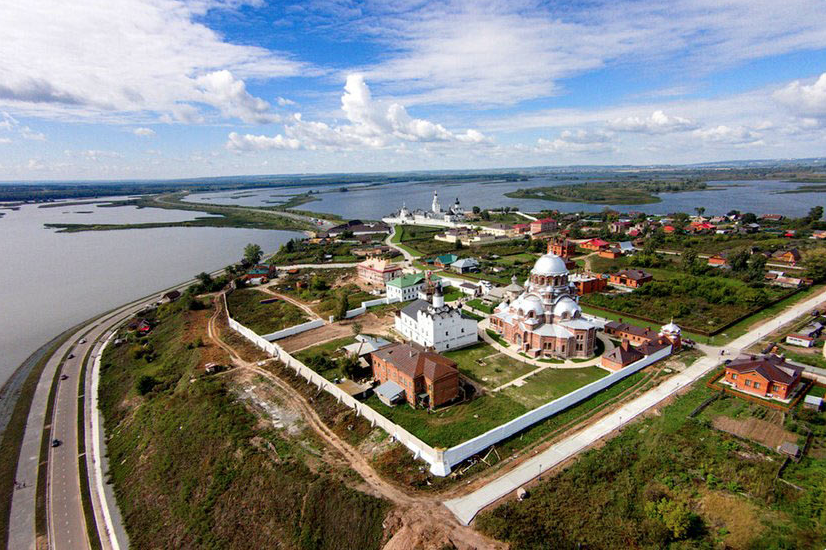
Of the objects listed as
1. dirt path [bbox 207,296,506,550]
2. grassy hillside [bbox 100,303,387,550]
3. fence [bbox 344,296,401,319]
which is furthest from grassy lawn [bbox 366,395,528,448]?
fence [bbox 344,296,401,319]

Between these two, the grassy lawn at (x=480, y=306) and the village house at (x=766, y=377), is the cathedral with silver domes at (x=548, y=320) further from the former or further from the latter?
the village house at (x=766, y=377)

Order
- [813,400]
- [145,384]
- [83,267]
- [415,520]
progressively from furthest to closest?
[83,267]
[145,384]
[813,400]
[415,520]

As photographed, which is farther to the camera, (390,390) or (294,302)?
(294,302)

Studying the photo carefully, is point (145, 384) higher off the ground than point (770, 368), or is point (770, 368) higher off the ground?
point (770, 368)

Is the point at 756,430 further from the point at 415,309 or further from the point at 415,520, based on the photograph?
the point at 415,309

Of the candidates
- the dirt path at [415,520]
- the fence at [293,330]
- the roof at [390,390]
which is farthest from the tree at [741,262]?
the dirt path at [415,520]

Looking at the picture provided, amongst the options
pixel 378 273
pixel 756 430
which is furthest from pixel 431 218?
pixel 756 430
